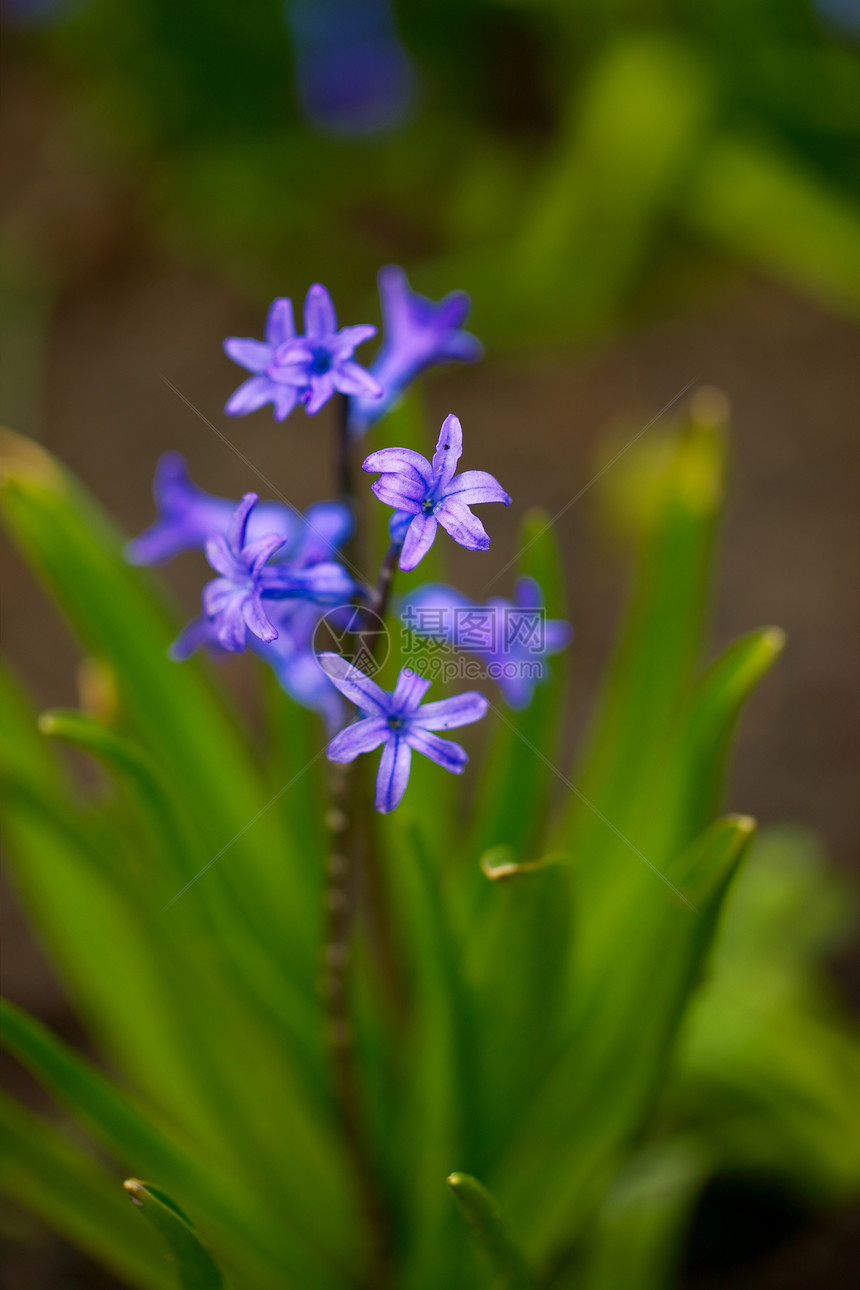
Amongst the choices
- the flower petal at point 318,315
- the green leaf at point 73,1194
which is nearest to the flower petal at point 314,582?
the flower petal at point 318,315

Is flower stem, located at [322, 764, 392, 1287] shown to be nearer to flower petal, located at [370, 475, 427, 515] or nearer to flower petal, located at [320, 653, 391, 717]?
flower petal, located at [320, 653, 391, 717]

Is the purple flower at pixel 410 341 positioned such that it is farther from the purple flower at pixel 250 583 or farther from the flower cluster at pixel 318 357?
the purple flower at pixel 250 583

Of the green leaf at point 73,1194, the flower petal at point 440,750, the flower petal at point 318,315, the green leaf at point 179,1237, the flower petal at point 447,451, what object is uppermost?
the flower petal at point 318,315

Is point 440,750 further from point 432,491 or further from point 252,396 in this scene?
point 252,396

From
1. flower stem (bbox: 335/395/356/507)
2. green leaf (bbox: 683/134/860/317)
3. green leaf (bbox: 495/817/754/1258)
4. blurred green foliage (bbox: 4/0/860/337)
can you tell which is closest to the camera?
flower stem (bbox: 335/395/356/507)

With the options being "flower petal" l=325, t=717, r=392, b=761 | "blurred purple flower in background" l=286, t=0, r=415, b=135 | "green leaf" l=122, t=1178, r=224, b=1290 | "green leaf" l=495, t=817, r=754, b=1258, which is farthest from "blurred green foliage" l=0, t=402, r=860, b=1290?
"blurred purple flower in background" l=286, t=0, r=415, b=135

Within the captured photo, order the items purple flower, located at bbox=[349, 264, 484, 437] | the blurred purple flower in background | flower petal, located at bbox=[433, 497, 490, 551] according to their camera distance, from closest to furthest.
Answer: flower petal, located at bbox=[433, 497, 490, 551] → purple flower, located at bbox=[349, 264, 484, 437] → the blurred purple flower in background
